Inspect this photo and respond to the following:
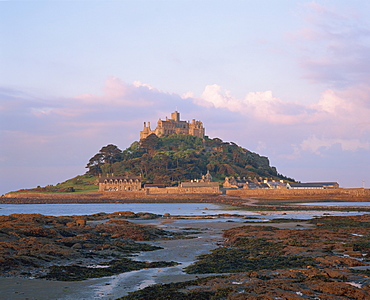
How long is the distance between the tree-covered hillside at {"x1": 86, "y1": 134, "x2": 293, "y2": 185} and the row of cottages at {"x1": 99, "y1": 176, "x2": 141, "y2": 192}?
25.2ft

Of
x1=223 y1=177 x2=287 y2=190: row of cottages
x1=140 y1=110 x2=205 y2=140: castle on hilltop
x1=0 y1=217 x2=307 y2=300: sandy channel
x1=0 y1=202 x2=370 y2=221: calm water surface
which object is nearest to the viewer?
x1=0 y1=217 x2=307 y2=300: sandy channel

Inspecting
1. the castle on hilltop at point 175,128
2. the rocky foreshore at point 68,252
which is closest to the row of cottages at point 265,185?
the castle on hilltop at point 175,128

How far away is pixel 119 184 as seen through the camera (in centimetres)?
12862

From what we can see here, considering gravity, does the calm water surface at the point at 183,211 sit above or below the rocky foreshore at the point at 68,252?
below

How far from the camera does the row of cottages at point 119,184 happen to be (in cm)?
12686

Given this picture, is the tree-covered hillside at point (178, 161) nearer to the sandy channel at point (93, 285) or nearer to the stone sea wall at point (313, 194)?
the stone sea wall at point (313, 194)

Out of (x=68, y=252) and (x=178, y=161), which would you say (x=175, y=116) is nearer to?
(x=178, y=161)

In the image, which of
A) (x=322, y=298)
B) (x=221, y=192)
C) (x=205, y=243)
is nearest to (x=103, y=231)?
(x=205, y=243)

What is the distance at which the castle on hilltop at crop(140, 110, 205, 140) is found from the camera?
7185 inches

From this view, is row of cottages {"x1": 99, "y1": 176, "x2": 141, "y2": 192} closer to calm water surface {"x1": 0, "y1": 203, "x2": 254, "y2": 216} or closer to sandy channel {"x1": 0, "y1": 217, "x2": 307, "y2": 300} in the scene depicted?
calm water surface {"x1": 0, "y1": 203, "x2": 254, "y2": 216}

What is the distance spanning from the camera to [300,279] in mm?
14344

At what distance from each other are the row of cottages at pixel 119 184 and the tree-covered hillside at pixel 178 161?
7.69 meters

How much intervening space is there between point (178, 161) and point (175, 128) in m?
40.2

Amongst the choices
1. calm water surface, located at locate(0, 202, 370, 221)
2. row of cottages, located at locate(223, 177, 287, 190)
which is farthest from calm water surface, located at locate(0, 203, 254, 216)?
row of cottages, located at locate(223, 177, 287, 190)
